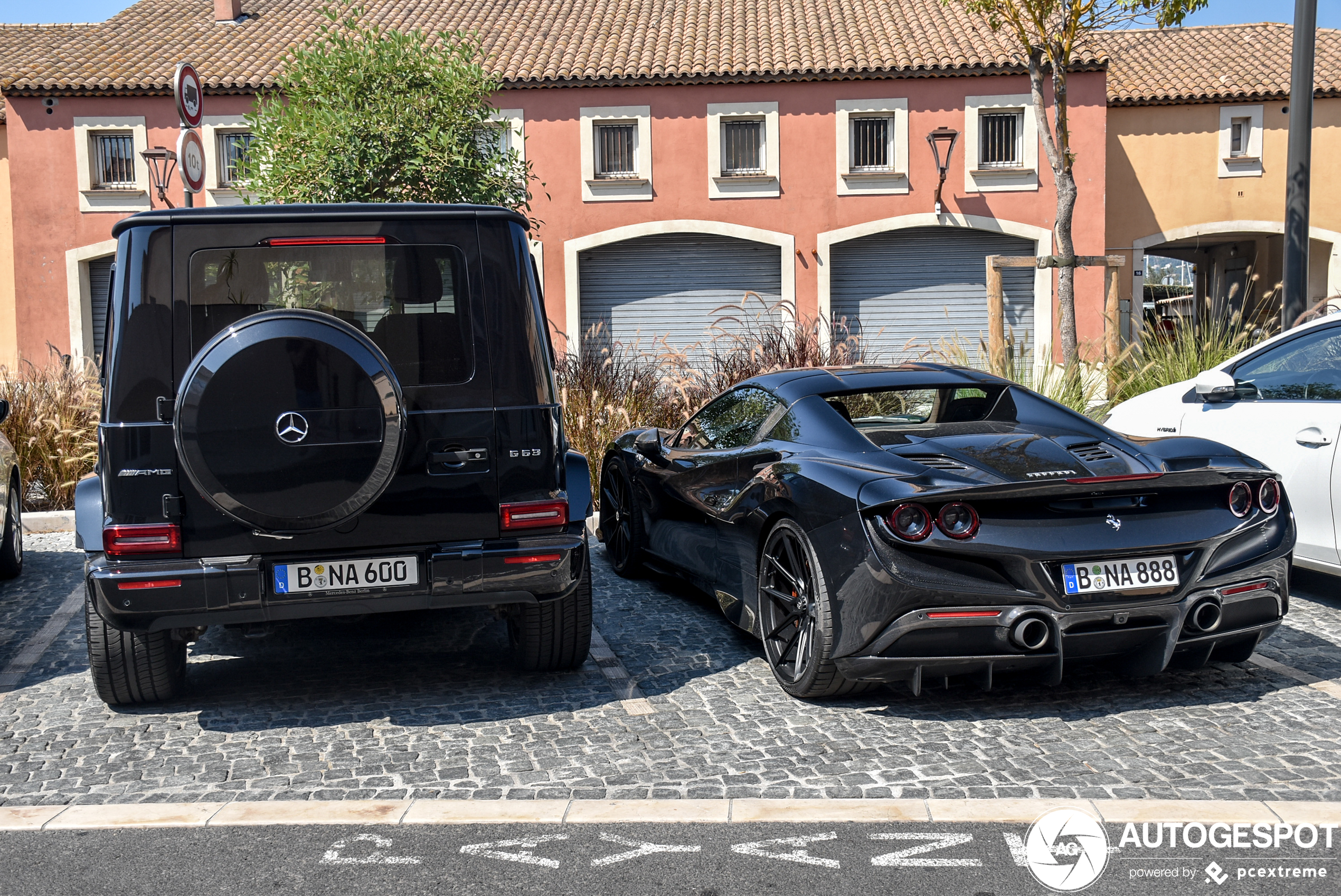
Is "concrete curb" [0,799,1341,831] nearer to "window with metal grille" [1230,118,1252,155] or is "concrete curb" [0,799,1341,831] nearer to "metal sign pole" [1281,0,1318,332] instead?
"metal sign pole" [1281,0,1318,332]

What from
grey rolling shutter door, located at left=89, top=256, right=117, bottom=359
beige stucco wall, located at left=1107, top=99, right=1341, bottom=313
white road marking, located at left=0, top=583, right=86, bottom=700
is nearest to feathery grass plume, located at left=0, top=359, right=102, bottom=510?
white road marking, located at left=0, top=583, right=86, bottom=700

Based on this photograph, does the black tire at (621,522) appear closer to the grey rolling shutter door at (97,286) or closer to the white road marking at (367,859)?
the white road marking at (367,859)

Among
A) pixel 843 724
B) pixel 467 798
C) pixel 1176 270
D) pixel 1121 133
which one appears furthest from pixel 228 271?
pixel 1176 270

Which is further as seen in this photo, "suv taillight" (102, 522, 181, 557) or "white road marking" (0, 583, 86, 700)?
"white road marking" (0, 583, 86, 700)

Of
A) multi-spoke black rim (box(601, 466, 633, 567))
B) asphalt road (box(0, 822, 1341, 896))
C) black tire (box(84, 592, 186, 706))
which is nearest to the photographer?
asphalt road (box(0, 822, 1341, 896))

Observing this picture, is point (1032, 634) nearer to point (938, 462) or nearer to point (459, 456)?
point (938, 462)

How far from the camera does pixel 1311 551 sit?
5664 millimetres

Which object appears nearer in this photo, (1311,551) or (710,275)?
(1311,551)

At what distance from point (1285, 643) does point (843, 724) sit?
246 centimetres

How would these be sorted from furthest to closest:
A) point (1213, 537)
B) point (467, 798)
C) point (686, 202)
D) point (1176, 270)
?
point (1176, 270)
point (686, 202)
point (1213, 537)
point (467, 798)

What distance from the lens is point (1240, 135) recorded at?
26562mm

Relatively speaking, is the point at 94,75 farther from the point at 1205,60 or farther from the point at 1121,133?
the point at 1205,60

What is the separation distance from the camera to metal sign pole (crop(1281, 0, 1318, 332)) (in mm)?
9414

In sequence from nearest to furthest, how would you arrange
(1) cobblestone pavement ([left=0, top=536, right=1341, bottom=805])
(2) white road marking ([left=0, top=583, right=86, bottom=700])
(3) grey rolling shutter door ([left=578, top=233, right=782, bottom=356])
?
(1) cobblestone pavement ([left=0, top=536, right=1341, bottom=805]) < (2) white road marking ([left=0, top=583, right=86, bottom=700]) < (3) grey rolling shutter door ([left=578, top=233, right=782, bottom=356])
